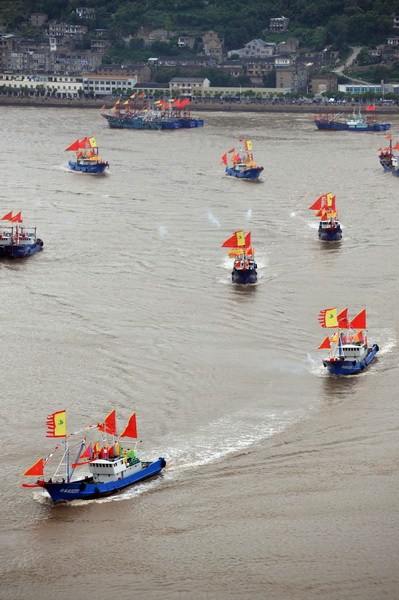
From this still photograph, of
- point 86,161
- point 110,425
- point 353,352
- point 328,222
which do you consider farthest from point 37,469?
point 86,161

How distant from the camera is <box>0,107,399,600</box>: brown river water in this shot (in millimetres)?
15727

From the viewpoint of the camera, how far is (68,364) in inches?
867

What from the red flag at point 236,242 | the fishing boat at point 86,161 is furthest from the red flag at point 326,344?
the fishing boat at point 86,161

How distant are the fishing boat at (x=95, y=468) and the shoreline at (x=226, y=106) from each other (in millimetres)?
59628

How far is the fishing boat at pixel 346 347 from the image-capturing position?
2158cm

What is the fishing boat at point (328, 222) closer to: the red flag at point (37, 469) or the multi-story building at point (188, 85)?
the red flag at point (37, 469)

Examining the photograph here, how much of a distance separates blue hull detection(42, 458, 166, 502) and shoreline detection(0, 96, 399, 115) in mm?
59733

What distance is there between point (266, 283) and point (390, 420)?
826 centimetres

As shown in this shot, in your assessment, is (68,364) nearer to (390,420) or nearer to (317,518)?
(390,420)

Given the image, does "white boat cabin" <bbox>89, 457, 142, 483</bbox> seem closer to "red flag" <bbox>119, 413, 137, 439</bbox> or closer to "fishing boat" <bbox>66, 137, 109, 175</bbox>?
"red flag" <bbox>119, 413, 137, 439</bbox>

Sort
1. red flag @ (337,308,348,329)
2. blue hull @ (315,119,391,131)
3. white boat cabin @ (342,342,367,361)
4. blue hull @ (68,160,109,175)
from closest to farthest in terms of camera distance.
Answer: white boat cabin @ (342,342,367,361) → red flag @ (337,308,348,329) → blue hull @ (68,160,109,175) → blue hull @ (315,119,391,131)

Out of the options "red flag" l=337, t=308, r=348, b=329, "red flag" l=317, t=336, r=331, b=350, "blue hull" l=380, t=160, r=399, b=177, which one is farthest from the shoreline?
"red flag" l=317, t=336, r=331, b=350

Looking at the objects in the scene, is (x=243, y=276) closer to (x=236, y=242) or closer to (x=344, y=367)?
(x=236, y=242)

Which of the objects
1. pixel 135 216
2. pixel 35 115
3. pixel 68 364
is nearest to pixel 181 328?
pixel 68 364
